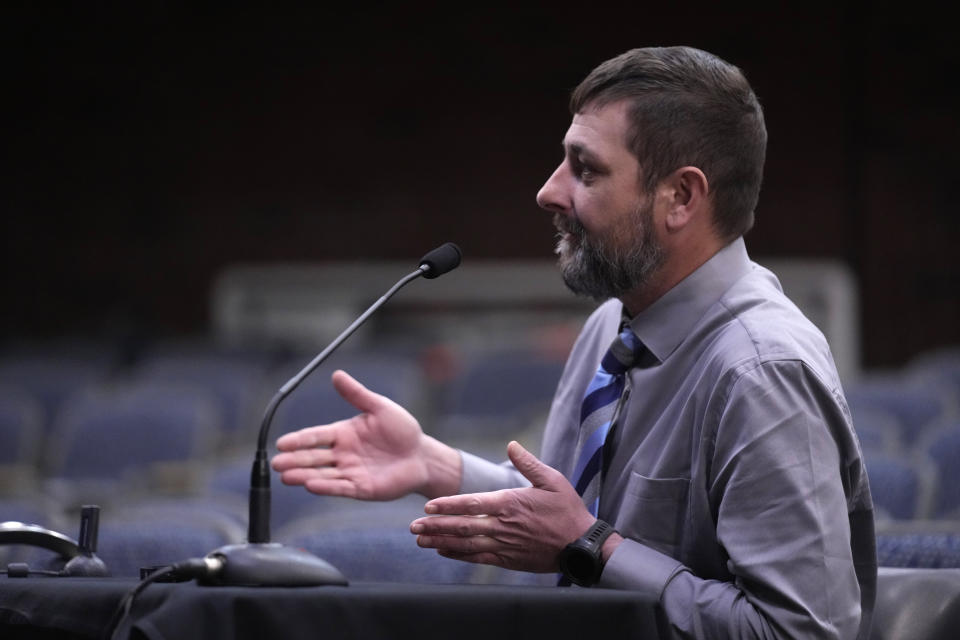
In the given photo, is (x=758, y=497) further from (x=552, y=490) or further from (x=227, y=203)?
(x=227, y=203)

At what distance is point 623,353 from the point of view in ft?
6.35

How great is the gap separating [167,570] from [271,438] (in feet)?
13.7

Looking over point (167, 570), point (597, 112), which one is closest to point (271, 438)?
point (597, 112)

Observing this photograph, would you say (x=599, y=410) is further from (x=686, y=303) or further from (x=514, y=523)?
(x=514, y=523)

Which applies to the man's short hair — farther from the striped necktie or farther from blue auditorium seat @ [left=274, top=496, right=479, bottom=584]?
blue auditorium seat @ [left=274, top=496, right=479, bottom=584]

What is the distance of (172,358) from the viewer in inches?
280

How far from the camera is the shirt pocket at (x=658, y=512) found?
5.71ft

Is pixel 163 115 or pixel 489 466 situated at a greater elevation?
pixel 163 115

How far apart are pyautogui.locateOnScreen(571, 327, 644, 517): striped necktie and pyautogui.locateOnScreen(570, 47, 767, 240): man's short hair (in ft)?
0.82

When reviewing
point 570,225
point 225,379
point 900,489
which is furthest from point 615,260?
point 225,379

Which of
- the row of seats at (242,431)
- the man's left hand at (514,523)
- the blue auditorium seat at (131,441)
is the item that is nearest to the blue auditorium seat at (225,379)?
the row of seats at (242,431)

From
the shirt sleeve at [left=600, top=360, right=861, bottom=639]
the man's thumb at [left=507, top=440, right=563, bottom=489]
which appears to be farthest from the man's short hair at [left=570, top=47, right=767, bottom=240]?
the man's thumb at [left=507, top=440, right=563, bottom=489]

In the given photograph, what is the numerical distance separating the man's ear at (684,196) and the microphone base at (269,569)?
0.82m

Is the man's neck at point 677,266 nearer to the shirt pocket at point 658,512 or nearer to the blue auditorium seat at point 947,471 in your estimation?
the shirt pocket at point 658,512
